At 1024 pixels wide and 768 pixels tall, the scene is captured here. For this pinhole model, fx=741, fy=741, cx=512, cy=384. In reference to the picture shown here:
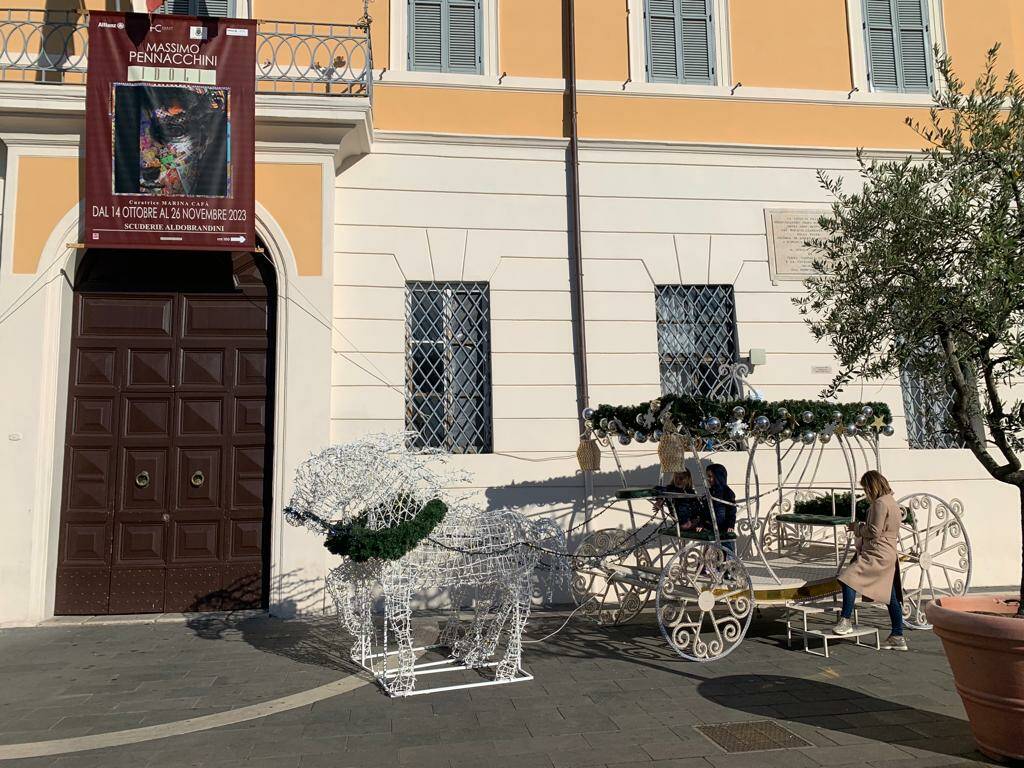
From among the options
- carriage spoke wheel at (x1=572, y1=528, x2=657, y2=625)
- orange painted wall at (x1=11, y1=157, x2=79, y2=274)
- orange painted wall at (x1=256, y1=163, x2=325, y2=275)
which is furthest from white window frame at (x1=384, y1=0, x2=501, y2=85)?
carriage spoke wheel at (x1=572, y1=528, x2=657, y2=625)

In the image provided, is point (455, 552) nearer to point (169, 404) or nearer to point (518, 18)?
point (169, 404)

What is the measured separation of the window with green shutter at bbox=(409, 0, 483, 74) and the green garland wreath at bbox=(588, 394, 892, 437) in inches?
212

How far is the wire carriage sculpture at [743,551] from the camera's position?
6184 millimetres

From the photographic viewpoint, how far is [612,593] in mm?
8539

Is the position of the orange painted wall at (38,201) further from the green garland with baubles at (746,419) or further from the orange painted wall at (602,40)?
the green garland with baubles at (746,419)

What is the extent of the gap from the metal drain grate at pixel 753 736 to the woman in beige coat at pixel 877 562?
206 centimetres

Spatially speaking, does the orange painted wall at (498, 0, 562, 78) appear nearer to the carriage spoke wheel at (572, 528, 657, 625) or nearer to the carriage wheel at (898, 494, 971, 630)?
the carriage spoke wheel at (572, 528, 657, 625)

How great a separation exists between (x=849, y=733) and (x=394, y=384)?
5.76m

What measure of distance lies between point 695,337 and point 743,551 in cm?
268

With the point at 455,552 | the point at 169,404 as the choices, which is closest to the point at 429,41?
the point at 169,404

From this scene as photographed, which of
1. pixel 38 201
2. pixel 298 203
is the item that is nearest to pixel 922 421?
pixel 298 203

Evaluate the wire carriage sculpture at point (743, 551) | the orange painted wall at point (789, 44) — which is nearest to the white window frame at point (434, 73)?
the orange painted wall at point (789, 44)

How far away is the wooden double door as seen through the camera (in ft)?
26.4

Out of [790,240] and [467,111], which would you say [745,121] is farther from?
[467,111]
